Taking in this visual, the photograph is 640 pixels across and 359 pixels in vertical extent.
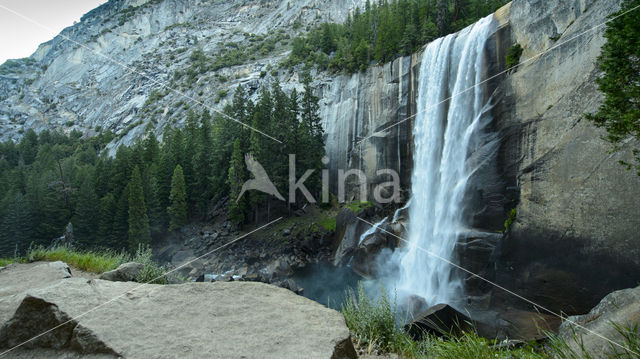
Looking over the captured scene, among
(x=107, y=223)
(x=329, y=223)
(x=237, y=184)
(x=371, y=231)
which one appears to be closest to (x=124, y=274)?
(x=371, y=231)

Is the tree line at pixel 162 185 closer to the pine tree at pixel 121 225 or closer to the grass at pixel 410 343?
the pine tree at pixel 121 225

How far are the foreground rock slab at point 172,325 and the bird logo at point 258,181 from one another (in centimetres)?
2818

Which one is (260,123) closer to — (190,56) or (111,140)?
(111,140)

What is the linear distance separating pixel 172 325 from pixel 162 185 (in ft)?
116

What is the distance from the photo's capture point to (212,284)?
468cm

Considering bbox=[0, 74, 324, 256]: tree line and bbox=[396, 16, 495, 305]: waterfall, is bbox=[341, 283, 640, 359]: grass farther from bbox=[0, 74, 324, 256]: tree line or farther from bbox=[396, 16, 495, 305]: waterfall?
bbox=[0, 74, 324, 256]: tree line

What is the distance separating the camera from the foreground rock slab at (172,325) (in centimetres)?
302

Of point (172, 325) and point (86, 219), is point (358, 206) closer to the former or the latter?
point (172, 325)

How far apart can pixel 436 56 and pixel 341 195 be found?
56.0ft

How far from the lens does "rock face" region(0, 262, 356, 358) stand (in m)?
3.02

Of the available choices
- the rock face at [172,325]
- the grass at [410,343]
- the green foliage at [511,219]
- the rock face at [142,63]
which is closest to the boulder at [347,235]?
the green foliage at [511,219]

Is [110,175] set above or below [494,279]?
above

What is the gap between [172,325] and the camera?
3.46m

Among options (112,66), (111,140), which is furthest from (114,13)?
(111,140)
